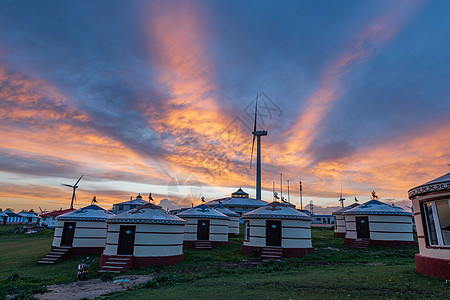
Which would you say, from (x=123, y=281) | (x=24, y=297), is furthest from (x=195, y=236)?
(x=24, y=297)

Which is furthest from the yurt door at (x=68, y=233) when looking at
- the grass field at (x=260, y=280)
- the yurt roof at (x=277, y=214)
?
the yurt roof at (x=277, y=214)

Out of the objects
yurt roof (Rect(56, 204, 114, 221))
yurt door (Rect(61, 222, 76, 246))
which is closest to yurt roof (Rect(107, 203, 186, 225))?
yurt roof (Rect(56, 204, 114, 221))

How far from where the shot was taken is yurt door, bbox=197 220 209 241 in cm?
2561

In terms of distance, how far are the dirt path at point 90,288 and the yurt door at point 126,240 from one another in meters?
2.76

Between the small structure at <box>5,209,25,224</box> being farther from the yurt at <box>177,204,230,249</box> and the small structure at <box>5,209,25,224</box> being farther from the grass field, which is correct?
the yurt at <box>177,204,230,249</box>

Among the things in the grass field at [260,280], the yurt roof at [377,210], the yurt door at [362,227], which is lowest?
the grass field at [260,280]

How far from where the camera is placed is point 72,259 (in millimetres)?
20422

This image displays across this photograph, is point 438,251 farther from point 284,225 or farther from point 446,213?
point 284,225

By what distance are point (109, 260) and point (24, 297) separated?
608 cm

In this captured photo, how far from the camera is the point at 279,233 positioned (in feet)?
66.5

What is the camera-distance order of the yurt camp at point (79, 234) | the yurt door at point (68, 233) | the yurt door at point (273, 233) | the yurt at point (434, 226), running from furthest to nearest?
the yurt door at point (68, 233), the yurt camp at point (79, 234), the yurt door at point (273, 233), the yurt at point (434, 226)

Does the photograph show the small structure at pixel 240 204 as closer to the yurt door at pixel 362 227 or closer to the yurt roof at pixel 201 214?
the yurt roof at pixel 201 214

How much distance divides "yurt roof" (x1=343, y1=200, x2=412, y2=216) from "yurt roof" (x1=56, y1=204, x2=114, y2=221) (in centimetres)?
2139

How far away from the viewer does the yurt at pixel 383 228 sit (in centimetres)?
2305
